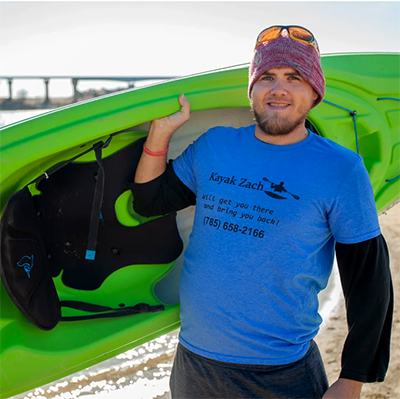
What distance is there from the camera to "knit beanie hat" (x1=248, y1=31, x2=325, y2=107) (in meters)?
1.48

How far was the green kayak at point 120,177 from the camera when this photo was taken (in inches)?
74.0

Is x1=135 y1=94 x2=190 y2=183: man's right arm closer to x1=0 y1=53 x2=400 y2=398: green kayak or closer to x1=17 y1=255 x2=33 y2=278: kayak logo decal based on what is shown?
x1=0 y1=53 x2=400 y2=398: green kayak

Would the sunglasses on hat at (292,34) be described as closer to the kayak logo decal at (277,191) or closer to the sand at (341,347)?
the kayak logo decal at (277,191)

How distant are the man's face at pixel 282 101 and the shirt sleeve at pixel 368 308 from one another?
40cm

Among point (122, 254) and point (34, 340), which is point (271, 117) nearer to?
point (122, 254)

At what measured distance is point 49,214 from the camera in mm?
2094

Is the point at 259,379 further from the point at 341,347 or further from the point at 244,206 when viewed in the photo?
the point at 341,347

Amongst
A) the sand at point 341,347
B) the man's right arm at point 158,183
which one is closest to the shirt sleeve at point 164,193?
the man's right arm at point 158,183

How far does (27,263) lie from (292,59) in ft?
4.10

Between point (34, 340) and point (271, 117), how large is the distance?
1360mm

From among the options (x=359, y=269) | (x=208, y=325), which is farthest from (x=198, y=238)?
(x=359, y=269)

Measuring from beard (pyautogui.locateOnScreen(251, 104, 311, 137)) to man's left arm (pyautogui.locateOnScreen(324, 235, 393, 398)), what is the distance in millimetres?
385

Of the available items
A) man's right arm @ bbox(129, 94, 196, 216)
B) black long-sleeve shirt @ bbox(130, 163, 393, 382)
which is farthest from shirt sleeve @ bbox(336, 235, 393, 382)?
man's right arm @ bbox(129, 94, 196, 216)

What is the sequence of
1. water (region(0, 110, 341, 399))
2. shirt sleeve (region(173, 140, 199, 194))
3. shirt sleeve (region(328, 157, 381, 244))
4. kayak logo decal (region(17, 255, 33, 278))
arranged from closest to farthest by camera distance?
1. shirt sleeve (region(328, 157, 381, 244))
2. shirt sleeve (region(173, 140, 199, 194))
3. kayak logo decal (region(17, 255, 33, 278))
4. water (region(0, 110, 341, 399))
